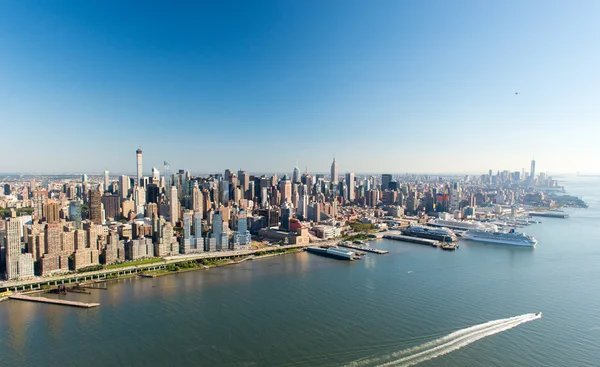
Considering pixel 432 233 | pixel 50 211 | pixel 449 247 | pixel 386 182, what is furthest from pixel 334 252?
pixel 386 182

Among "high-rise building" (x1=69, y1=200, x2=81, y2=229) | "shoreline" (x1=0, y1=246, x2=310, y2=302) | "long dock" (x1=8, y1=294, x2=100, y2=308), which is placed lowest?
"shoreline" (x1=0, y1=246, x2=310, y2=302)

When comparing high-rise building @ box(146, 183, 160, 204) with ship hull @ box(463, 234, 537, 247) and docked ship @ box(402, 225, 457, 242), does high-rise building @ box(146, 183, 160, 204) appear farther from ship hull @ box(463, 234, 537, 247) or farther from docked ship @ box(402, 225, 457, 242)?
ship hull @ box(463, 234, 537, 247)

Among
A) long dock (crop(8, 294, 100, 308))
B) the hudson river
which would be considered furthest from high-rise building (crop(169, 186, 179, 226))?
long dock (crop(8, 294, 100, 308))

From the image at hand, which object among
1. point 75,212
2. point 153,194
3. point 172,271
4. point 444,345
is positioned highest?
point 153,194

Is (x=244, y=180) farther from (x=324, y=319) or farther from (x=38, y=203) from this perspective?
(x=324, y=319)

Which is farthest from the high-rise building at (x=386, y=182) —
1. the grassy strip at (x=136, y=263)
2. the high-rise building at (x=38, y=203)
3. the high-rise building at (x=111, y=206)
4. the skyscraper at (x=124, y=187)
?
the high-rise building at (x=38, y=203)

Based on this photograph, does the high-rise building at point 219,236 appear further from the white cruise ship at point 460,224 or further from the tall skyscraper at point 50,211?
the white cruise ship at point 460,224

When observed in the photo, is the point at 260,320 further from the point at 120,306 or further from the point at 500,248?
the point at 500,248
